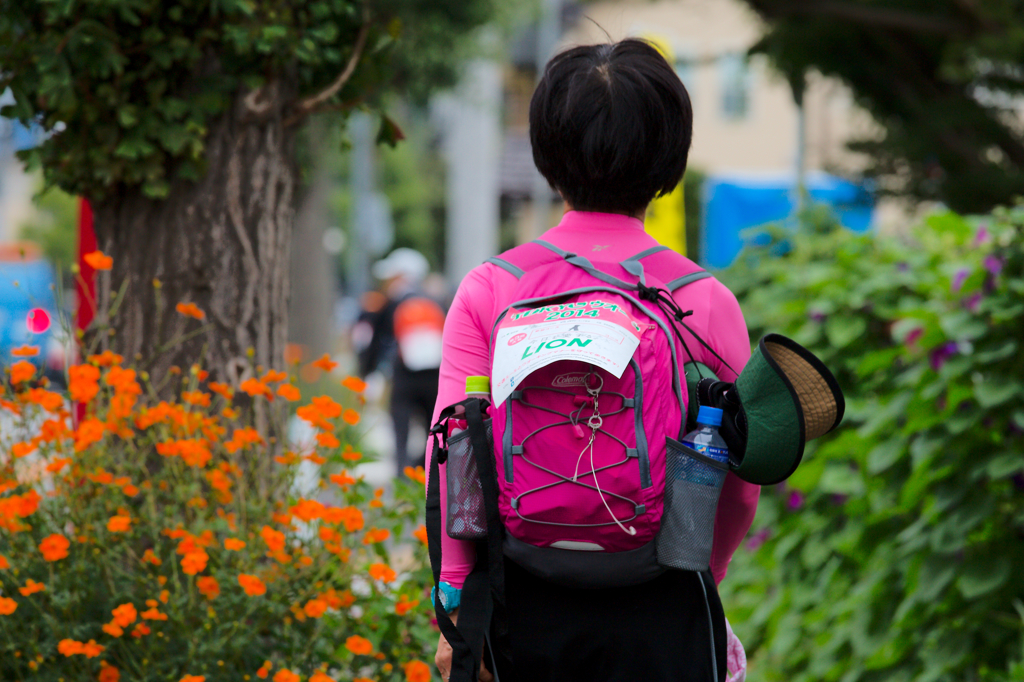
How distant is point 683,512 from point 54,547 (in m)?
1.38

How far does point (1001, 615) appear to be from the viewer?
2564 millimetres

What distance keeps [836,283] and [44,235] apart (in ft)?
133

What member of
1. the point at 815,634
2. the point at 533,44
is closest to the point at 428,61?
the point at 815,634

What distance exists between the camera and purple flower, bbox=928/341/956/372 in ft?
8.80

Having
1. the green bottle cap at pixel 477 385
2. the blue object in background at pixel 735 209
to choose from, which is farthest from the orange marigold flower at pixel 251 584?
the blue object in background at pixel 735 209

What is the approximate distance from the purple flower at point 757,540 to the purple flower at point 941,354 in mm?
1281

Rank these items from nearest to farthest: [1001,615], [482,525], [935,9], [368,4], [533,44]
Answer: [482,525] < [1001,615] < [368,4] < [935,9] < [533,44]

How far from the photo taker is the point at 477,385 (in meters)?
1.51

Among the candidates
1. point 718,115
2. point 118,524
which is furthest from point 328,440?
point 718,115

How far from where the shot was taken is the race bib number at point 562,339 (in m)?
1.37

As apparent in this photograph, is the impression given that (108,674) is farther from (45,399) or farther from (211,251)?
(211,251)

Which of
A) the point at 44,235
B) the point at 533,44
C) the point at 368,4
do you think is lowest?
the point at 44,235

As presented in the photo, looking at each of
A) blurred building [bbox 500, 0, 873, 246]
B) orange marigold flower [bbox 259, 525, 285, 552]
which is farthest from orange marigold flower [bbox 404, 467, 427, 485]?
blurred building [bbox 500, 0, 873, 246]

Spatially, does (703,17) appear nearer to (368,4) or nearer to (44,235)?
(368,4)
